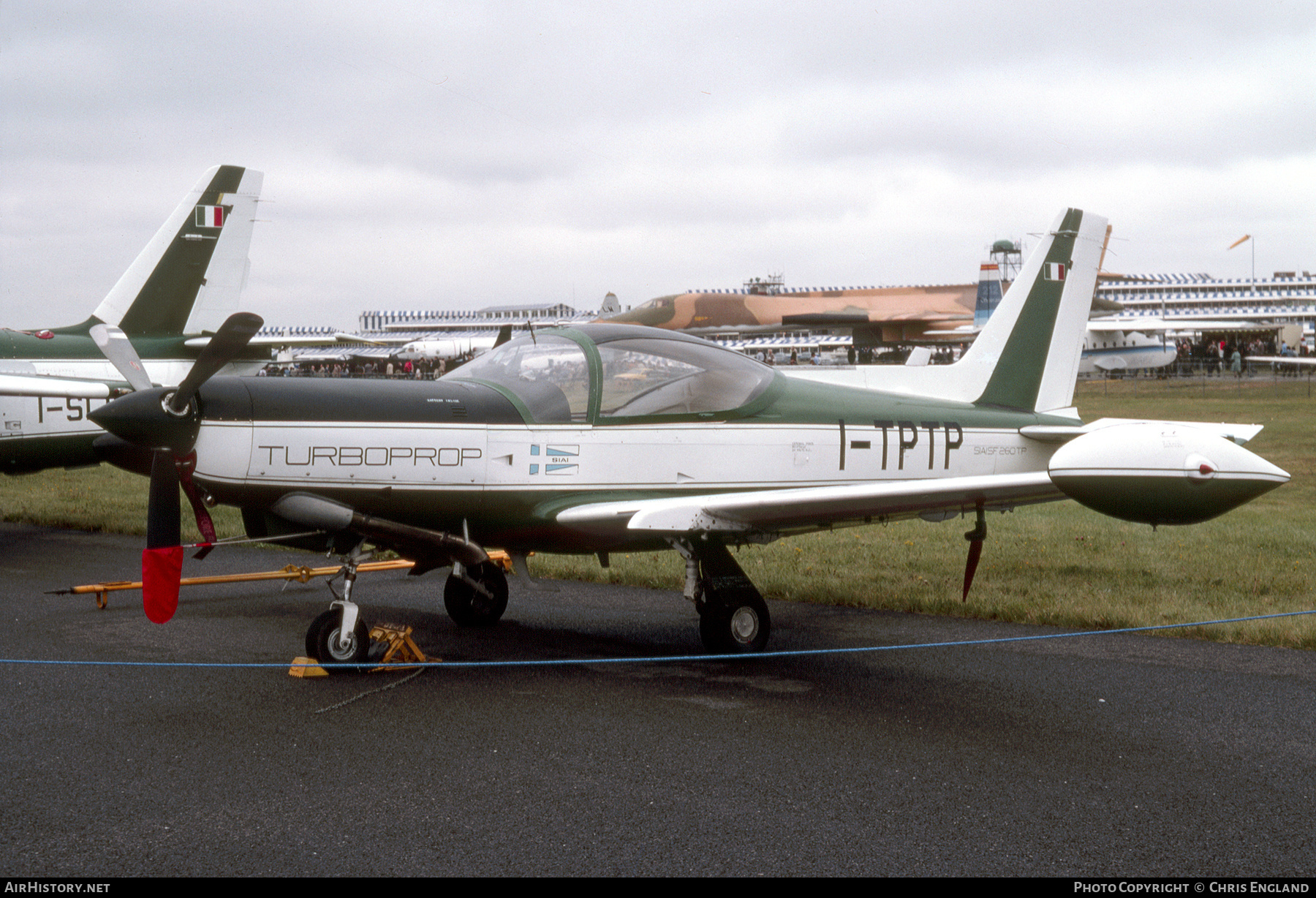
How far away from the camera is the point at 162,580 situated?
534 cm

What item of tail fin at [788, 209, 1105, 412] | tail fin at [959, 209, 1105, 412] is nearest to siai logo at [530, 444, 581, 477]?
tail fin at [788, 209, 1105, 412]

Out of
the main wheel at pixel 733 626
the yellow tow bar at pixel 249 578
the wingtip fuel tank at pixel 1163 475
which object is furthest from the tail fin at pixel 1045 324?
the yellow tow bar at pixel 249 578

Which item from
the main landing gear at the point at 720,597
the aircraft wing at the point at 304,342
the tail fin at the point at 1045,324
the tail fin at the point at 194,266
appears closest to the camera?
the main landing gear at the point at 720,597

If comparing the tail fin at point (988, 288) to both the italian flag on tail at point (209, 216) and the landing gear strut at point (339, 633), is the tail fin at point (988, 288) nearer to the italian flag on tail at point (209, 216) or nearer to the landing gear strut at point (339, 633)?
the italian flag on tail at point (209, 216)

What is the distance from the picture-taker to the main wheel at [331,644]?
580cm

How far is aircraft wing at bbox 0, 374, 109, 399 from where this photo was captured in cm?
964

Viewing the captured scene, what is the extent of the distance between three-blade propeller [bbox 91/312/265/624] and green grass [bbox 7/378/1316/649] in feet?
13.8

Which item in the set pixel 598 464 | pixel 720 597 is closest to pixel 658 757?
pixel 720 597

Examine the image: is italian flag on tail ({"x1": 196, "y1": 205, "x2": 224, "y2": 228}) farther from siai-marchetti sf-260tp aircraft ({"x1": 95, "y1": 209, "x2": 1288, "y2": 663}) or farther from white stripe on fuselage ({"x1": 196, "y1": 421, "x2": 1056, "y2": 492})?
white stripe on fuselage ({"x1": 196, "y1": 421, "x2": 1056, "y2": 492})

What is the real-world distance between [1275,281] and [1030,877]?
164495 mm

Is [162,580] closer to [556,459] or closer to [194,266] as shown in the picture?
[556,459]

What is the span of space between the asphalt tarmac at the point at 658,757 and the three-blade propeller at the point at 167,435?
64 centimetres

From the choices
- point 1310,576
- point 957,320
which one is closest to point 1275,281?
point 957,320

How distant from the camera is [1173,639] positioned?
6750 mm
